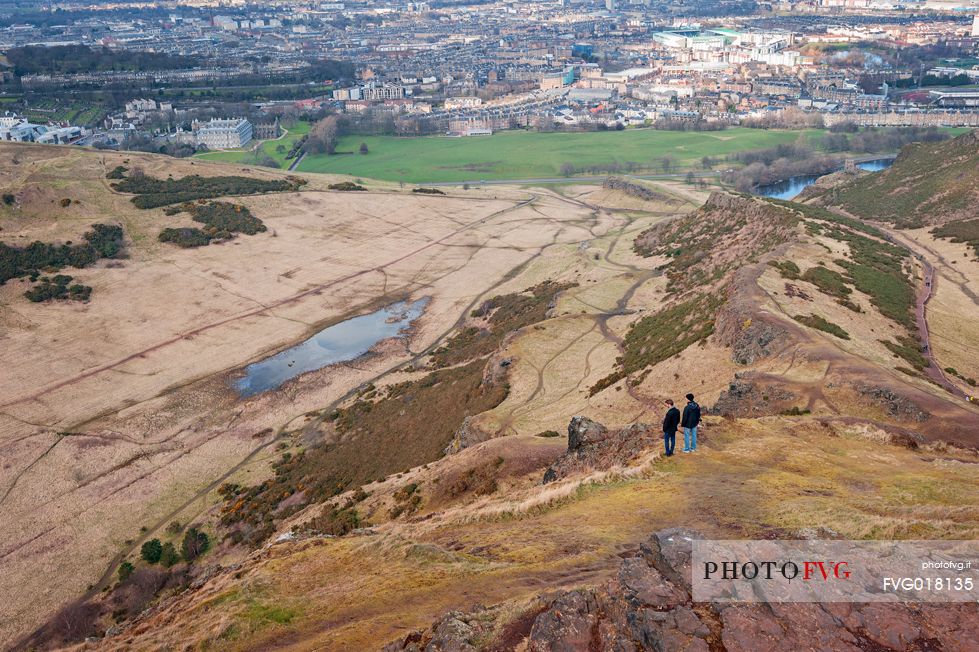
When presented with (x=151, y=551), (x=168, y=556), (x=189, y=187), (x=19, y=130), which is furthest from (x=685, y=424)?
(x=19, y=130)

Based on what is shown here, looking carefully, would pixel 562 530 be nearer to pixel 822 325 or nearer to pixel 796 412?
pixel 796 412

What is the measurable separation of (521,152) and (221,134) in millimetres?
68832

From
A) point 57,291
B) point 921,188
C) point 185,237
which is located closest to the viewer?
point 57,291

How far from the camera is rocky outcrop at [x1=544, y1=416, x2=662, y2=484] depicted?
2450cm

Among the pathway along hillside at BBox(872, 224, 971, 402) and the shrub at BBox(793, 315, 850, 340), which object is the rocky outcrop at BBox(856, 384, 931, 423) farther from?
the shrub at BBox(793, 315, 850, 340)

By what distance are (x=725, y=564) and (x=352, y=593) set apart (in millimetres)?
9646

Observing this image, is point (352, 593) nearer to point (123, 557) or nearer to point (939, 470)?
point (939, 470)

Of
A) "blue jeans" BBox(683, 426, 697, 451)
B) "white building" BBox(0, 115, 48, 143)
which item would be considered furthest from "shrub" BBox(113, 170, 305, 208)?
"blue jeans" BBox(683, 426, 697, 451)

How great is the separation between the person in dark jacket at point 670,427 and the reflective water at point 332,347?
133 feet

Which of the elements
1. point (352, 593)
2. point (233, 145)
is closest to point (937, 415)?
point (352, 593)

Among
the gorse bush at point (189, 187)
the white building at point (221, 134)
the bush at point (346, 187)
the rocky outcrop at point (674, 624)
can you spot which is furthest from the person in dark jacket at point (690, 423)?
the white building at point (221, 134)

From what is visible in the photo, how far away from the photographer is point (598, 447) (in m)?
25.9

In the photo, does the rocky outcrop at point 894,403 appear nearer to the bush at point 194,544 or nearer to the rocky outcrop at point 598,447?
the rocky outcrop at point 598,447

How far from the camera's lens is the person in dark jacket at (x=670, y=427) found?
2161 centimetres
